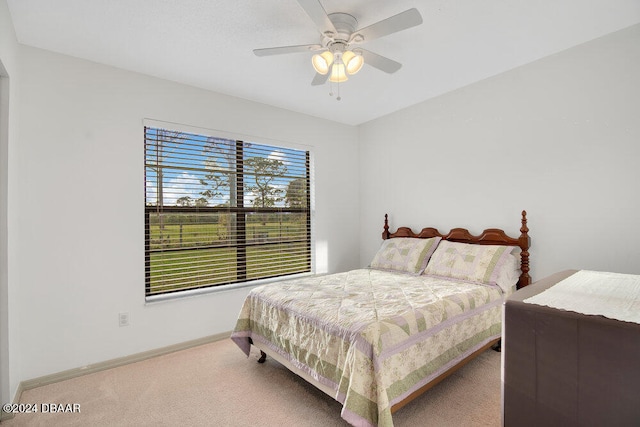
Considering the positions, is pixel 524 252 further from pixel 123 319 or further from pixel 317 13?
pixel 123 319

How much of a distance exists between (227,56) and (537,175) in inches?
113

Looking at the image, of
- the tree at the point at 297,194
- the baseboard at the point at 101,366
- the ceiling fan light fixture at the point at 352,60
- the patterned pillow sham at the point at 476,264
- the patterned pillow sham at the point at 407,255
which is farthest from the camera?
the tree at the point at 297,194

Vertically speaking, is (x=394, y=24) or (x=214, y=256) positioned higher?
(x=394, y=24)

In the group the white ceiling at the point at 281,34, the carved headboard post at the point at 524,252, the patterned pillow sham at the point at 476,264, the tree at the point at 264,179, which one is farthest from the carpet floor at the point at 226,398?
the white ceiling at the point at 281,34

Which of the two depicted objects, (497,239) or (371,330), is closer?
(371,330)

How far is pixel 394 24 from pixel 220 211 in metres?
2.38

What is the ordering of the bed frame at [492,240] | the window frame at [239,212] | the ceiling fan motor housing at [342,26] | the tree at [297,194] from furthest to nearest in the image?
1. the tree at [297,194]
2. the window frame at [239,212]
3. the bed frame at [492,240]
4. the ceiling fan motor housing at [342,26]

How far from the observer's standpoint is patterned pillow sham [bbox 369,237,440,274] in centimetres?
318

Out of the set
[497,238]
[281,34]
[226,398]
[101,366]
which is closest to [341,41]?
[281,34]

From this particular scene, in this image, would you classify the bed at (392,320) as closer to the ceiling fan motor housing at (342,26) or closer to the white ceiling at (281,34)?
the white ceiling at (281,34)

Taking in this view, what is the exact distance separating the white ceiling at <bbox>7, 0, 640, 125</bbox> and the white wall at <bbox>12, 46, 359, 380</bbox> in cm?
22

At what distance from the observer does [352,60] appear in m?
2.08

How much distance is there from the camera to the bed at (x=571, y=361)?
1.01 m

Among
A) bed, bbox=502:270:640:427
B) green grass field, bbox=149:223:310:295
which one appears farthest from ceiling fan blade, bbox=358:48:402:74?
green grass field, bbox=149:223:310:295
